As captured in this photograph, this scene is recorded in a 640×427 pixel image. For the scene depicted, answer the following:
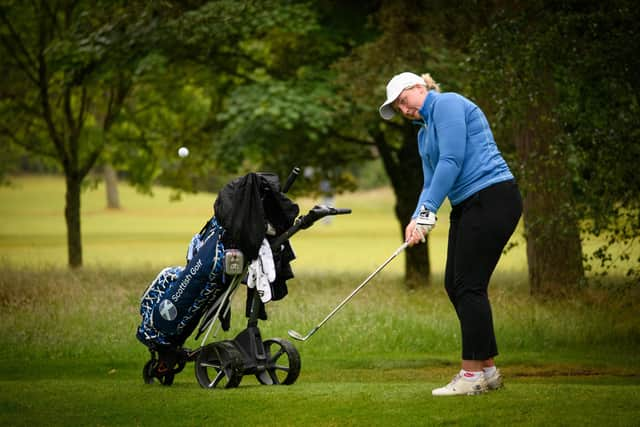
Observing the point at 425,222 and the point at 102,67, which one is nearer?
the point at 425,222

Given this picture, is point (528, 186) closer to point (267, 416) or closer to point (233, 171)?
point (267, 416)

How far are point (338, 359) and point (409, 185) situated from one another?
9480 mm

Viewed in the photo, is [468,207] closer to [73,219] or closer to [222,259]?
[222,259]

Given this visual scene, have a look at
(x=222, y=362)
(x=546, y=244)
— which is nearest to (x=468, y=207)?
(x=222, y=362)

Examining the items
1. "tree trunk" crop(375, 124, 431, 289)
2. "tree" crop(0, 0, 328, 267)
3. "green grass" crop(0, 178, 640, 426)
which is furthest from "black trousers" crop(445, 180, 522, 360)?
"tree trunk" crop(375, 124, 431, 289)

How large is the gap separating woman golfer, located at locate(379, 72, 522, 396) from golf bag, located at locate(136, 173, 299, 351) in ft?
3.49

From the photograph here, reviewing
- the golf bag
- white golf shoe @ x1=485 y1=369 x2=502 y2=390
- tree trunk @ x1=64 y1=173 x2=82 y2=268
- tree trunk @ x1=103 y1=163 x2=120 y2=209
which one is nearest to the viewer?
white golf shoe @ x1=485 y1=369 x2=502 y2=390

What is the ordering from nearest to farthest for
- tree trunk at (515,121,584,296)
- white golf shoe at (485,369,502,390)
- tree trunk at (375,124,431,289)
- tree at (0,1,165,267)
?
white golf shoe at (485,369,502,390) → tree trunk at (515,121,584,296) → tree at (0,1,165,267) → tree trunk at (375,124,431,289)

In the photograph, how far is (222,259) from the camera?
22.9 feet

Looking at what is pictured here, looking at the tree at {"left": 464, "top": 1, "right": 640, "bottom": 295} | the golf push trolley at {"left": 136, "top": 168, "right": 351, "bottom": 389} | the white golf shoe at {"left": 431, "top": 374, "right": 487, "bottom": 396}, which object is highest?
the tree at {"left": 464, "top": 1, "right": 640, "bottom": 295}

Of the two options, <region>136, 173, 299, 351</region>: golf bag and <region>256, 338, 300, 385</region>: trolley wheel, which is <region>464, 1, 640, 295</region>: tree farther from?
<region>136, 173, 299, 351</region>: golf bag

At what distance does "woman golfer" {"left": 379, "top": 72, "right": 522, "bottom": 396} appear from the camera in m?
6.32

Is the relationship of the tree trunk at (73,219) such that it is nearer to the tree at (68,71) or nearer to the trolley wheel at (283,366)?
the tree at (68,71)

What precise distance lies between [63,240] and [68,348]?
30.3m
